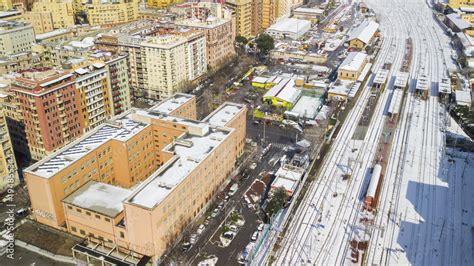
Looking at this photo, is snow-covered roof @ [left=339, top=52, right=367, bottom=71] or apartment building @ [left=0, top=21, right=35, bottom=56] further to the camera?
apartment building @ [left=0, top=21, right=35, bottom=56]

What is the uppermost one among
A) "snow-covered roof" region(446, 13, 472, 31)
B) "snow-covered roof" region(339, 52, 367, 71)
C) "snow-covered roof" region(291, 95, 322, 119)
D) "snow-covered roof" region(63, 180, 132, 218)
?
"snow-covered roof" region(446, 13, 472, 31)

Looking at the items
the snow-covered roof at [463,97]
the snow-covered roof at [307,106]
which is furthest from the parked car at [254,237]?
the snow-covered roof at [463,97]

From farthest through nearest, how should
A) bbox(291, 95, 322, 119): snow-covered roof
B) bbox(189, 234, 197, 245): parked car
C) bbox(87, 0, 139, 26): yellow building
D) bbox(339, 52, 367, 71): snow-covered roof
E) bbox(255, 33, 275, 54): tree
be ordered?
bbox(87, 0, 139, 26): yellow building, bbox(255, 33, 275, 54): tree, bbox(339, 52, 367, 71): snow-covered roof, bbox(291, 95, 322, 119): snow-covered roof, bbox(189, 234, 197, 245): parked car

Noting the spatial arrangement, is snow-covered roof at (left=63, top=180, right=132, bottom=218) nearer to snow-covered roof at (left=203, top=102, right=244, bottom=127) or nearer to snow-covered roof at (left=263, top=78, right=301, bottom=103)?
snow-covered roof at (left=203, top=102, right=244, bottom=127)

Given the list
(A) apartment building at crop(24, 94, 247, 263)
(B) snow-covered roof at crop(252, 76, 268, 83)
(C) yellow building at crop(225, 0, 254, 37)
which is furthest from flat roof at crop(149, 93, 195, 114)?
(C) yellow building at crop(225, 0, 254, 37)

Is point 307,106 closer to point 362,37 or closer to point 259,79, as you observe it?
point 259,79

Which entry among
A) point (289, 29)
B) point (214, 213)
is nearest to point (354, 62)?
point (289, 29)
